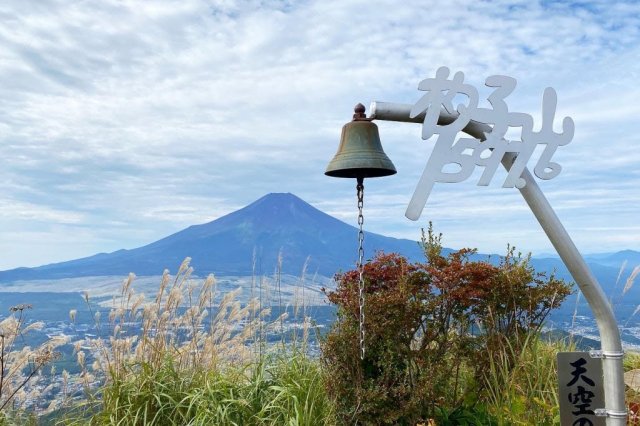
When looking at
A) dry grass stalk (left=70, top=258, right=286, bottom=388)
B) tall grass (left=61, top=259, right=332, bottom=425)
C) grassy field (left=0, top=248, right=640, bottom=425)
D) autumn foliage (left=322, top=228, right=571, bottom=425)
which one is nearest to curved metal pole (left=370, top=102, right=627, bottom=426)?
grassy field (left=0, top=248, right=640, bottom=425)

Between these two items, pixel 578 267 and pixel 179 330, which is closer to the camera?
pixel 578 267

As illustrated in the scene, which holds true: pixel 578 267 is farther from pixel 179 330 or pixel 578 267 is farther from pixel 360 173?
pixel 179 330

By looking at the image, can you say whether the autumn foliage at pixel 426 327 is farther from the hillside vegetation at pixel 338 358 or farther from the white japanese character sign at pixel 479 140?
the white japanese character sign at pixel 479 140

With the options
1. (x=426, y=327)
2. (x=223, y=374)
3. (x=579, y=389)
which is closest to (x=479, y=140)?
(x=579, y=389)

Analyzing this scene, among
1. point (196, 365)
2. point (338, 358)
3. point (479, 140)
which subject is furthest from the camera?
point (196, 365)

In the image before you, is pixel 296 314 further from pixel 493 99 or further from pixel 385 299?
pixel 493 99

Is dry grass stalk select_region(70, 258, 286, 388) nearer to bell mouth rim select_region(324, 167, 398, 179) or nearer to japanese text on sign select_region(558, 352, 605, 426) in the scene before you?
bell mouth rim select_region(324, 167, 398, 179)

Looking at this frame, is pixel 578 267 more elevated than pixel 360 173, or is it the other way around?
pixel 360 173

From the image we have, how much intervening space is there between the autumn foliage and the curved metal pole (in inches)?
52.2

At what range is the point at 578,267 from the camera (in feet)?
12.5

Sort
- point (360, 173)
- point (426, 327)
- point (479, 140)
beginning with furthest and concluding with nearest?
point (426, 327) → point (360, 173) → point (479, 140)

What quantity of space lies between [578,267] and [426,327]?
172 centimetres

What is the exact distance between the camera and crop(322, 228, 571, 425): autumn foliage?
484 cm

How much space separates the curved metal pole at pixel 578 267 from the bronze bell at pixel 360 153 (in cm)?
14
